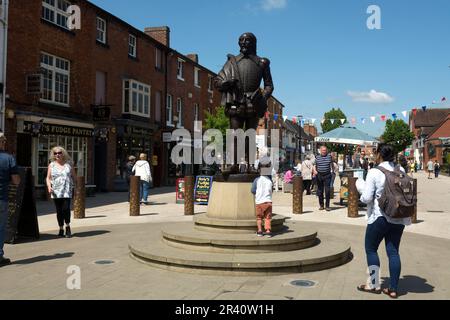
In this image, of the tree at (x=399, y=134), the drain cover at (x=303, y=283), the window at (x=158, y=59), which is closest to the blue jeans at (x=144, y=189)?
the drain cover at (x=303, y=283)

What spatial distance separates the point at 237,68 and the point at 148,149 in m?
18.1

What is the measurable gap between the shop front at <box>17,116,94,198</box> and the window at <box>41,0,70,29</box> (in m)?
4.27

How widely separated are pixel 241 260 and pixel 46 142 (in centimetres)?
1403

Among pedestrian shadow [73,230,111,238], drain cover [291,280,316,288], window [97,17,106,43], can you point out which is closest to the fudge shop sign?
window [97,17,106,43]

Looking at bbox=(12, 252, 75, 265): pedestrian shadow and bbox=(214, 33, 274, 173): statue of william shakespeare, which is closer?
bbox=(12, 252, 75, 265): pedestrian shadow

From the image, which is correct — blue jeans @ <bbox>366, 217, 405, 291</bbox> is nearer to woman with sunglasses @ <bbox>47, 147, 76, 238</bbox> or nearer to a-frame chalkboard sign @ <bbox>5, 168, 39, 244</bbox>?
woman with sunglasses @ <bbox>47, 147, 76, 238</bbox>

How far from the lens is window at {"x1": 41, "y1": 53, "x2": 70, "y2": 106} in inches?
691

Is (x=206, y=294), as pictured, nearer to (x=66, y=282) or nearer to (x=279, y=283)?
(x=279, y=283)

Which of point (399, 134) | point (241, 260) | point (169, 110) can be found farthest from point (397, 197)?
point (399, 134)

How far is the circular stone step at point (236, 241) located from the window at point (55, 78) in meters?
13.0

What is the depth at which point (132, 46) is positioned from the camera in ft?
79.3

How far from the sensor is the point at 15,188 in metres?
7.79

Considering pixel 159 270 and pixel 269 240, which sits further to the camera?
pixel 269 240

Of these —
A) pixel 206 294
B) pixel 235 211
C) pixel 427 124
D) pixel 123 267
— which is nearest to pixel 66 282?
pixel 123 267
